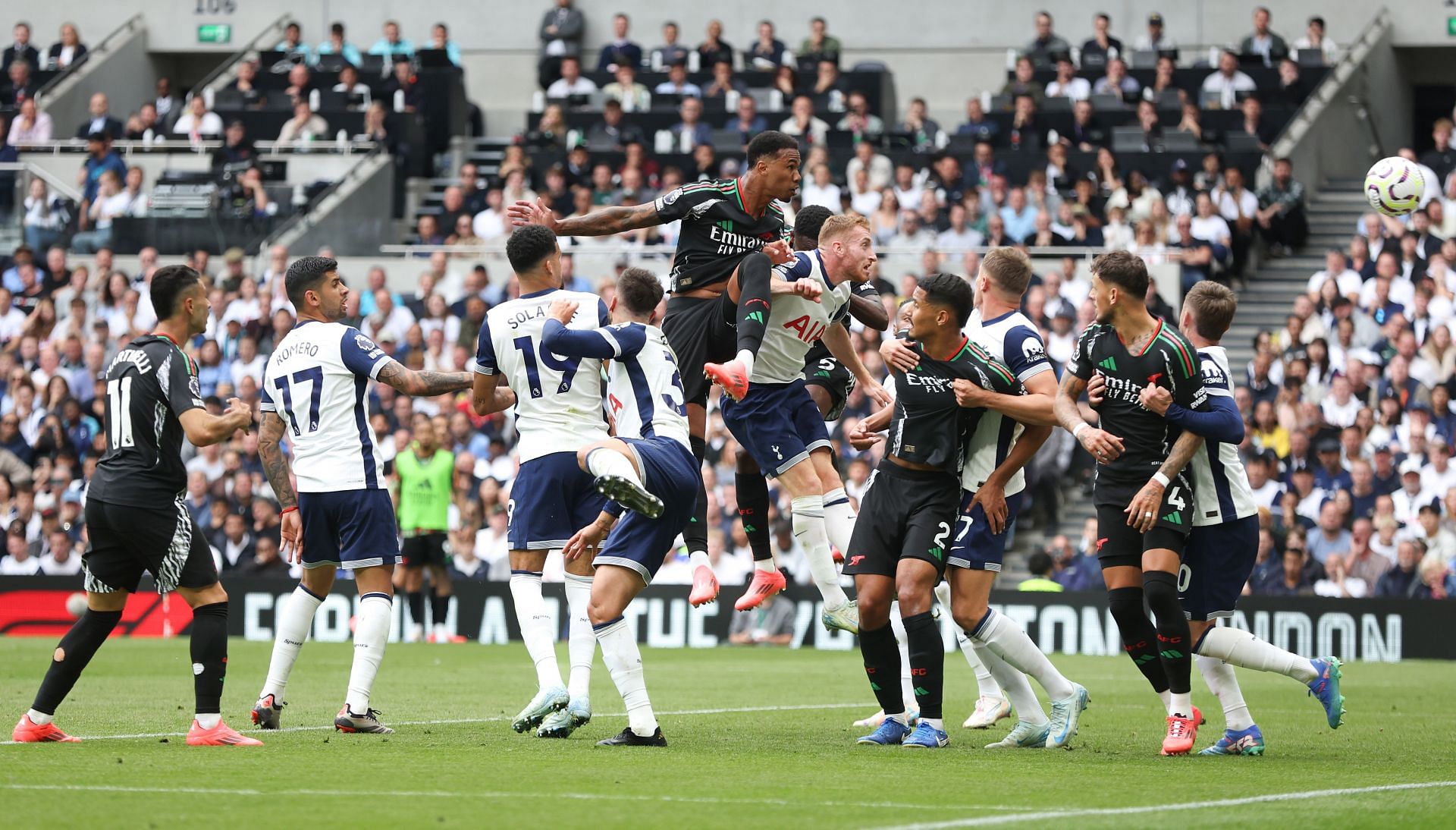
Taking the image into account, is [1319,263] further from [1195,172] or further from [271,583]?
[271,583]

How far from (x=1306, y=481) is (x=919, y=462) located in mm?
11673

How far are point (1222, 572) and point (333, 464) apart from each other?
4.76 metres

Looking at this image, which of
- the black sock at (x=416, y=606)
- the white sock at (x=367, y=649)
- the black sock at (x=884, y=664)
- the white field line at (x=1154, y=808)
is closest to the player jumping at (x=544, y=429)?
the white sock at (x=367, y=649)

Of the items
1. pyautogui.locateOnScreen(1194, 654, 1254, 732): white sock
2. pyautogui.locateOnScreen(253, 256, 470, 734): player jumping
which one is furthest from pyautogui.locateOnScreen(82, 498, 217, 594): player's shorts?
pyautogui.locateOnScreen(1194, 654, 1254, 732): white sock

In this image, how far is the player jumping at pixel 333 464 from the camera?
1003 cm

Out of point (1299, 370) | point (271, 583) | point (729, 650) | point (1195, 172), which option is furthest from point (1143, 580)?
point (1195, 172)

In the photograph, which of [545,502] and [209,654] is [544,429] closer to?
[545,502]

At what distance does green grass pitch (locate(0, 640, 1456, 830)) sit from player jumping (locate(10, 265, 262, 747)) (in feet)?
1.11

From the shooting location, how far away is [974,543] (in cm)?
950

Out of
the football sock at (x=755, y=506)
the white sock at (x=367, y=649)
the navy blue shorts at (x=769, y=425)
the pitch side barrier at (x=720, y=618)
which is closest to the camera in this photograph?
the white sock at (x=367, y=649)

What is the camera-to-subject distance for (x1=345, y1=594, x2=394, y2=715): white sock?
10000 millimetres

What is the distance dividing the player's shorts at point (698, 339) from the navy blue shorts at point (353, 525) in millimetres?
1987

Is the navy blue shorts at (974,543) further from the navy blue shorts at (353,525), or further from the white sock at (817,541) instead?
the navy blue shorts at (353,525)

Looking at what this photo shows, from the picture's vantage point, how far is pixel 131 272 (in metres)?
26.8
